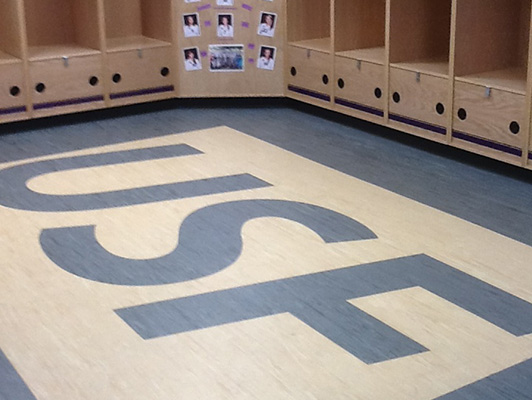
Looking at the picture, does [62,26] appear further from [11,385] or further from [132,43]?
[11,385]

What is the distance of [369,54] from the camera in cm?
521

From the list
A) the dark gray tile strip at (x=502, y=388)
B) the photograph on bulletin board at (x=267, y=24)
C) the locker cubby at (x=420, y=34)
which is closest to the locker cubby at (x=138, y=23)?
the photograph on bulletin board at (x=267, y=24)

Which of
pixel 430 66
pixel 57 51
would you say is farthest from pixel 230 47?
pixel 430 66

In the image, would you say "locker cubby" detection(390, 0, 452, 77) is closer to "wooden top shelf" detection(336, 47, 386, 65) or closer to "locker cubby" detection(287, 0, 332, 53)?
"wooden top shelf" detection(336, 47, 386, 65)

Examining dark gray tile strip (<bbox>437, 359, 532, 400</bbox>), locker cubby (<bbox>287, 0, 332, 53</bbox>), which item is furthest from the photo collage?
dark gray tile strip (<bbox>437, 359, 532, 400</bbox>)

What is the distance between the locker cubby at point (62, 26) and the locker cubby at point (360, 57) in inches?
59.4

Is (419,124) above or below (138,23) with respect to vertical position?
below

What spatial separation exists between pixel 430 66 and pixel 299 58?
1.02 metres

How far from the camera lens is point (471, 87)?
4445 millimetres

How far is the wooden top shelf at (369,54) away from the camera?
16.6 ft

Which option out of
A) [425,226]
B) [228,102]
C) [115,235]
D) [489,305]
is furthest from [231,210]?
[228,102]

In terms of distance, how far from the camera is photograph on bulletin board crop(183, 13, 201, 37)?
5.62 metres

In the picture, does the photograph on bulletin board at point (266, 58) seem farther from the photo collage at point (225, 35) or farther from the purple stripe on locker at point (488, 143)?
the purple stripe on locker at point (488, 143)

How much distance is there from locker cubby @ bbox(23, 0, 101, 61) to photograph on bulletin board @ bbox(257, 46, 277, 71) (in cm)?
103
